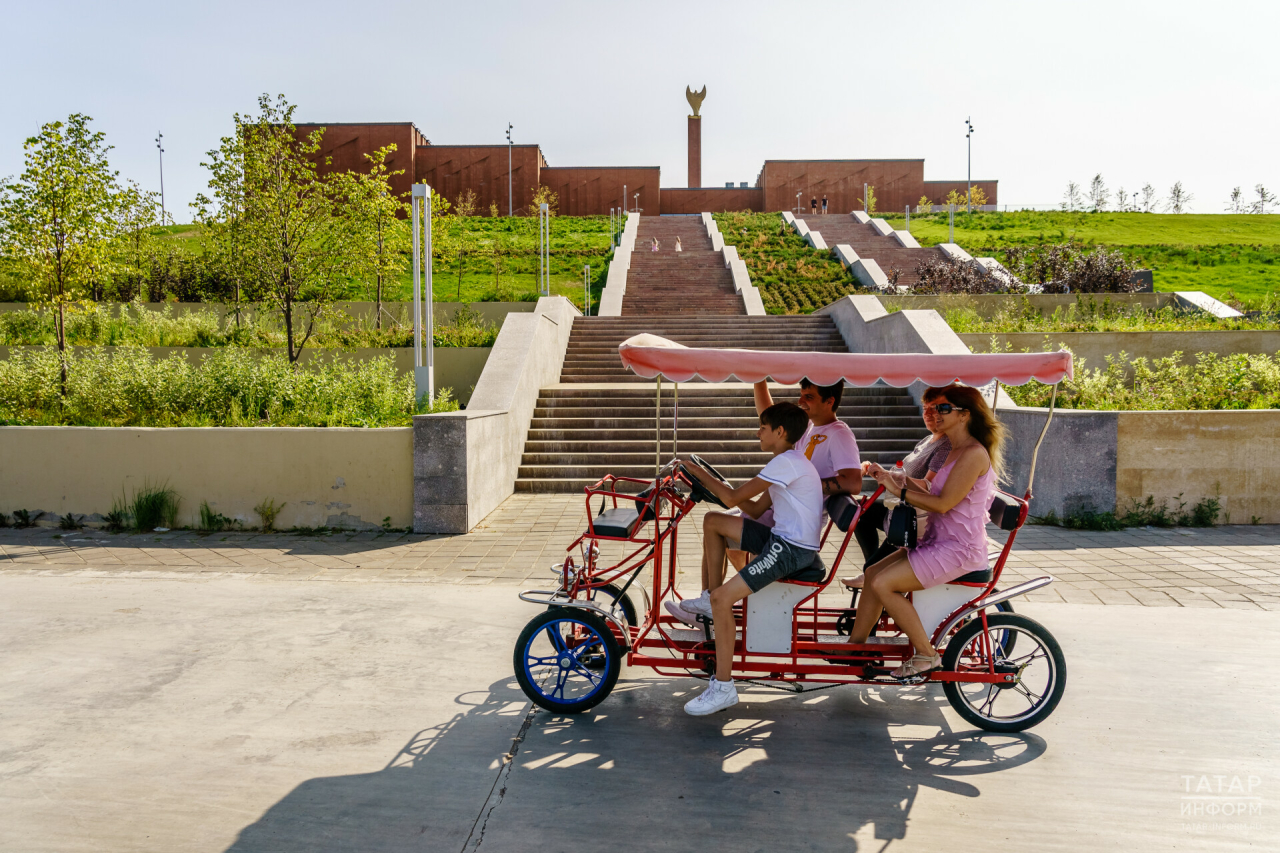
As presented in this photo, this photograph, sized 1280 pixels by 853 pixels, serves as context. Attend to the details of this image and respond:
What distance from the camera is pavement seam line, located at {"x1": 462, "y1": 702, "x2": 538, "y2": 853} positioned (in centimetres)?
326

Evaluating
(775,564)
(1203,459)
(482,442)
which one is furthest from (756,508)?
(1203,459)

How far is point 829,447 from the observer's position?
16.0 feet

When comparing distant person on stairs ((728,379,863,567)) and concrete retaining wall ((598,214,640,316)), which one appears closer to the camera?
distant person on stairs ((728,379,863,567))

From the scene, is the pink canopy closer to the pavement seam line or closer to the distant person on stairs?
the distant person on stairs

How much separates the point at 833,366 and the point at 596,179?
59.2m

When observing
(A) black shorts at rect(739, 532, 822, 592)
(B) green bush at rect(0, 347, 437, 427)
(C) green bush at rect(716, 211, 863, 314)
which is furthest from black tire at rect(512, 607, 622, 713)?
(C) green bush at rect(716, 211, 863, 314)

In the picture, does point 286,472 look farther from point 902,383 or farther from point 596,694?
point 902,383

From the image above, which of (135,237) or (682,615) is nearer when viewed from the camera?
(682,615)

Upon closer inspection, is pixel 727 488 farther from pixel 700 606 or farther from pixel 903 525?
pixel 903 525

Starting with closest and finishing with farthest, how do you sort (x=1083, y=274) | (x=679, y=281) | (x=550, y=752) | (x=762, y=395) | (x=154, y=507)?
(x=550, y=752)
(x=762, y=395)
(x=154, y=507)
(x=1083, y=274)
(x=679, y=281)

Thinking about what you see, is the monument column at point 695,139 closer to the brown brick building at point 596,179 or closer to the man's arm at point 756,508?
the brown brick building at point 596,179

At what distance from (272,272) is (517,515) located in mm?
7836

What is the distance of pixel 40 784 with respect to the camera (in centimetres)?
368

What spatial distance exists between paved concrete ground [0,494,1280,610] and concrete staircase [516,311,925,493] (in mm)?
2131
